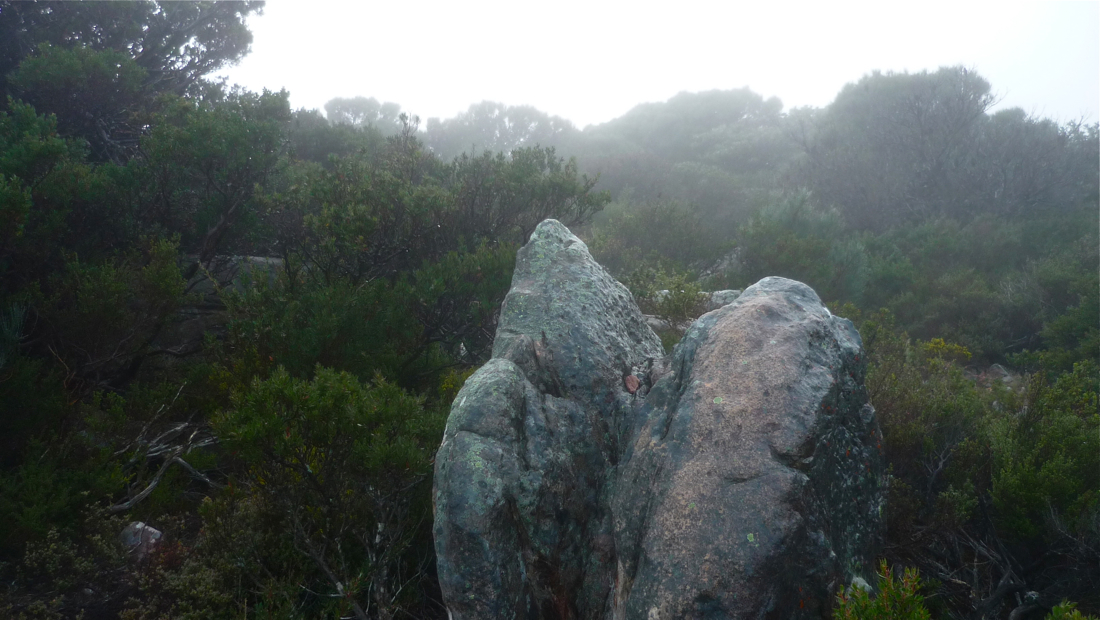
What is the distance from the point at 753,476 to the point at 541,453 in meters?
1.24

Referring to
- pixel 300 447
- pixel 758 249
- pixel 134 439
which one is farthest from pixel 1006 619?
pixel 758 249

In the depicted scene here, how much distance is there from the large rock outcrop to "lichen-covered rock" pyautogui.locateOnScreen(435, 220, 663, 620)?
0.03ft

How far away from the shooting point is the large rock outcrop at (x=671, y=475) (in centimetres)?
275

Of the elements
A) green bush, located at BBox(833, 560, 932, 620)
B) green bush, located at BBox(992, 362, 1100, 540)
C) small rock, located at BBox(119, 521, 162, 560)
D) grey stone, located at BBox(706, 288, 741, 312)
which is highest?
green bush, located at BBox(833, 560, 932, 620)

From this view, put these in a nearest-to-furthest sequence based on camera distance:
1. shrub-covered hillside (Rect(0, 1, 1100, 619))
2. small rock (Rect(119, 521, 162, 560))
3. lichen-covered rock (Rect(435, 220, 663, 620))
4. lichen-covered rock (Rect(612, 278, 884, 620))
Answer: lichen-covered rock (Rect(612, 278, 884, 620)) < lichen-covered rock (Rect(435, 220, 663, 620)) < shrub-covered hillside (Rect(0, 1, 1100, 619)) < small rock (Rect(119, 521, 162, 560))

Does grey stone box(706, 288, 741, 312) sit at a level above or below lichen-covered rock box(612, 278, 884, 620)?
below

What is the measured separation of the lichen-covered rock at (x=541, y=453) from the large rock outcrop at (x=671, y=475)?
0.01 m

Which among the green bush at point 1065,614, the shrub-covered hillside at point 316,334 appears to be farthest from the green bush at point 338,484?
the green bush at point 1065,614

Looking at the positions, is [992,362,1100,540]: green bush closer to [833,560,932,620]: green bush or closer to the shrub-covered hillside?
the shrub-covered hillside

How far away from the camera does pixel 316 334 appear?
534cm

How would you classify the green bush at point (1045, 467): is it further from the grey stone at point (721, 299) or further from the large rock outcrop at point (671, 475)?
the grey stone at point (721, 299)

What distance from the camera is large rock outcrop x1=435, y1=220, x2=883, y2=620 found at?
2.75m

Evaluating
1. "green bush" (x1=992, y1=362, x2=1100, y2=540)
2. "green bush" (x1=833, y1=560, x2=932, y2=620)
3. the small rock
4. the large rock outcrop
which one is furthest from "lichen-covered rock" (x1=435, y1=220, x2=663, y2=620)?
"green bush" (x1=992, y1=362, x2=1100, y2=540)

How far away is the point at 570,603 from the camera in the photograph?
3369 millimetres
